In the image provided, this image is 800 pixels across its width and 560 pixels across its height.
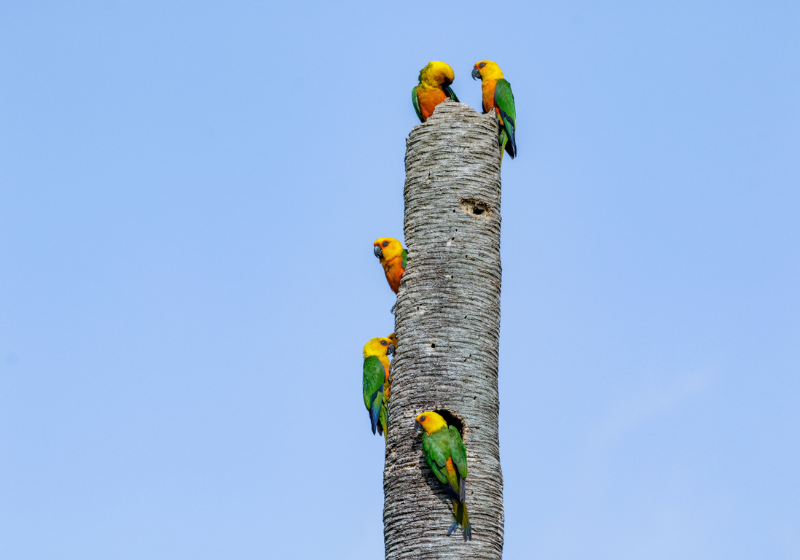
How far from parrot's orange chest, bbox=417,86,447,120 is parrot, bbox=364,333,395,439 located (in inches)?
77.4

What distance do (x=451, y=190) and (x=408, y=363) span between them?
1.32 m

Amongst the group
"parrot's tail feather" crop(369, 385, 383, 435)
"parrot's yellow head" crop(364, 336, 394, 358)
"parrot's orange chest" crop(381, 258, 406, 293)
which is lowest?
"parrot's tail feather" crop(369, 385, 383, 435)

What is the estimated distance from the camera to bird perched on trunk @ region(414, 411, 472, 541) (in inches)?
243

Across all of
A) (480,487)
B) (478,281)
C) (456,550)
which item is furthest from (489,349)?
(456,550)

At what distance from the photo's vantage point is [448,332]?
665 cm

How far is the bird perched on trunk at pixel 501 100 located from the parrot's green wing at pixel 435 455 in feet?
7.91

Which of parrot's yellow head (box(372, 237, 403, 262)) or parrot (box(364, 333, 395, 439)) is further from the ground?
parrot's yellow head (box(372, 237, 403, 262))

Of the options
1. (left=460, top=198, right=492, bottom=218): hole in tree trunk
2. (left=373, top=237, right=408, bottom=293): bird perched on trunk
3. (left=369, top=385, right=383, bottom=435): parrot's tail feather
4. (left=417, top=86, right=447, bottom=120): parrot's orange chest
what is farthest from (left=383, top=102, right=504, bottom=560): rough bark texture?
(left=369, top=385, right=383, bottom=435): parrot's tail feather

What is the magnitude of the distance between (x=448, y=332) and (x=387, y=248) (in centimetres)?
116

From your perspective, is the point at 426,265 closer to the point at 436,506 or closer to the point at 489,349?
the point at 489,349

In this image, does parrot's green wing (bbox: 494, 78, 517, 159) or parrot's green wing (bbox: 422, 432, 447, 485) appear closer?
parrot's green wing (bbox: 422, 432, 447, 485)

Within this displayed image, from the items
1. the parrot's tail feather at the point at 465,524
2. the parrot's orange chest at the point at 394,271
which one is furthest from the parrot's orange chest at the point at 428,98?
the parrot's tail feather at the point at 465,524

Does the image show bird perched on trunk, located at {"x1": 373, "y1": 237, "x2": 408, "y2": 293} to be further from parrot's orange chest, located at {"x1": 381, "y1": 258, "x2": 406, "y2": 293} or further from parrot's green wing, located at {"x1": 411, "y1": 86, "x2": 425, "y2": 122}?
parrot's green wing, located at {"x1": 411, "y1": 86, "x2": 425, "y2": 122}

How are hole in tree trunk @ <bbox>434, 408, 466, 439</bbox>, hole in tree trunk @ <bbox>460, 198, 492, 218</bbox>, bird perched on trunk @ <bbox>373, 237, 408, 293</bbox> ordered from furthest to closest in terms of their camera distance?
bird perched on trunk @ <bbox>373, 237, 408, 293</bbox>, hole in tree trunk @ <bbox>460, 198, 492, 218</bbox>, hole in tree trunk @ <bbox>434, 408, 466, 439</bbox>
